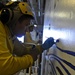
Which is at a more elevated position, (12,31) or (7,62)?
(12,31)

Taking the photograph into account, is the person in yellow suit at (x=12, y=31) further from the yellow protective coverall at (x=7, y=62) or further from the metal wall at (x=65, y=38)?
the metal wall at (x=65, y=38)

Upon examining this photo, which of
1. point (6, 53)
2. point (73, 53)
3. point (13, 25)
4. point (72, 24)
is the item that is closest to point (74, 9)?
point (72, 24)

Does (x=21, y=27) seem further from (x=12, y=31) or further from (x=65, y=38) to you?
(x=65, y=38)

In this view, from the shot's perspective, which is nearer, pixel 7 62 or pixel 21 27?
pixel 7 62

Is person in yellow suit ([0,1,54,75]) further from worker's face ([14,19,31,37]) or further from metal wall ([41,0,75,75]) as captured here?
metal wall ([41,0,75,75])

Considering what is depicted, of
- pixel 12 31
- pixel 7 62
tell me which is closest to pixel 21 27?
pixel 12 31

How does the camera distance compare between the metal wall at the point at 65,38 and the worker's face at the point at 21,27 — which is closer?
the metal wall at the point at 65,38

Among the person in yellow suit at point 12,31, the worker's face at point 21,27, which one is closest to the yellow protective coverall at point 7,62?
the person in yellow suit at point 12,31

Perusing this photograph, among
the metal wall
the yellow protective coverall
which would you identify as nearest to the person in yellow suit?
the yellow protective coverall

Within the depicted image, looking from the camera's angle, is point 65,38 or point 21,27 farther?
point 21,27

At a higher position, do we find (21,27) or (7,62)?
(21,27)

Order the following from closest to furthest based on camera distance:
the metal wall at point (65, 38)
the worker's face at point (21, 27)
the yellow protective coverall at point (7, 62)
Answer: the metal wall at point (65, 38) → the yellow protective coverall at point (7, 62) → the worker's face at point (21, 27)

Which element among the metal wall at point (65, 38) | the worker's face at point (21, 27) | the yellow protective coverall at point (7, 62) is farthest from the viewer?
the worker's face at point (21, 27)

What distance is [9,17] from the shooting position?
1418mm
